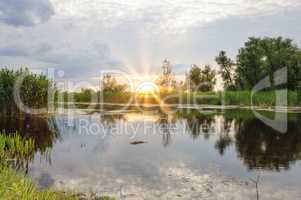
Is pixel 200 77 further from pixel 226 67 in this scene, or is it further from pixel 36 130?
pixel 36 130

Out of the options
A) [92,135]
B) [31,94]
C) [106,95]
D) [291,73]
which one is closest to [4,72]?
[31,94]

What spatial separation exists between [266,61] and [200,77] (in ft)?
40.6

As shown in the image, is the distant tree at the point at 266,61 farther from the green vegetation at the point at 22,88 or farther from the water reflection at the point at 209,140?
the green vegetation at the point at 22,88

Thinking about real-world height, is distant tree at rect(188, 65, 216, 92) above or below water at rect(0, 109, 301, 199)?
above

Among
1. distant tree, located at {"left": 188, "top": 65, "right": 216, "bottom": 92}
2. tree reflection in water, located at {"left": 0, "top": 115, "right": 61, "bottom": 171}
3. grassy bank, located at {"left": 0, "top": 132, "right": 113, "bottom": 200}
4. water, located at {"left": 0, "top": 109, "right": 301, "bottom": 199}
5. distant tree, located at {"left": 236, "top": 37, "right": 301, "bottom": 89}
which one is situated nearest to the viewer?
grassy bank, located at {"left": 0, "top": 132, "right": 113, "bottom": 200}

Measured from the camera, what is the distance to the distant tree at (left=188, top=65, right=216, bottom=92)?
65000 mm

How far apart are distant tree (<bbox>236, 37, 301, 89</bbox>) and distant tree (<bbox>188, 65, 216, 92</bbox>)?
179 inches

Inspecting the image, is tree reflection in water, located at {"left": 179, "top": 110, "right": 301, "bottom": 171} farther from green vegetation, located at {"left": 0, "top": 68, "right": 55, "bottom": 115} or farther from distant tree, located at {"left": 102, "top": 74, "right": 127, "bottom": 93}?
distant tree, located at {"left": 102, "top": 74, "right": 127, "bottom": 93}

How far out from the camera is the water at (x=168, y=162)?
844 centimetres

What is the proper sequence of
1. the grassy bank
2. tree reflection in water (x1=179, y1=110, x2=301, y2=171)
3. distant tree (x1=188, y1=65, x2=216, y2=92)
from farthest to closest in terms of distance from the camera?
distant tree (x1=188, y1=65, x2=216, y2=92) < tree reflection in water (x1=179, y1=110, x2=301, y2=171) < the grassy bank

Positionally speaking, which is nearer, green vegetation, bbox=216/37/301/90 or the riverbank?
the riverbank

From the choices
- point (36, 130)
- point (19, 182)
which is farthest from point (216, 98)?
point (19, 182)

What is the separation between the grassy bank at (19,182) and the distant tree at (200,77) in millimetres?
54012

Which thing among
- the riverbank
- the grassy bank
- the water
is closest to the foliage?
the grassy bank
